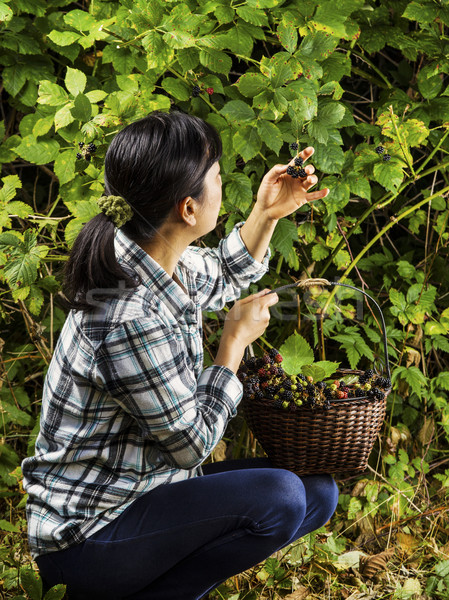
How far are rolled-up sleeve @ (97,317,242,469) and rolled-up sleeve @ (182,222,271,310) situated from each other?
1.30 ft

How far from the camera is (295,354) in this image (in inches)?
64.3

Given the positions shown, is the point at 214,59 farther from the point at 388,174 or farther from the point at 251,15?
the point at 388,174

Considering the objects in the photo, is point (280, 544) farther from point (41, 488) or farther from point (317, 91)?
point (317, 91)

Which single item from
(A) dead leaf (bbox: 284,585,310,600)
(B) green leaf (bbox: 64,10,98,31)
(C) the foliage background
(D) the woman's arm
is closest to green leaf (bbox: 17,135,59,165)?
(C) the foliage background

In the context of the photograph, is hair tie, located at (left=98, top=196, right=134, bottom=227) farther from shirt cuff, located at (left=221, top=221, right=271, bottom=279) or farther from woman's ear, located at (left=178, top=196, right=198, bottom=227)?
shirt cuff, located at (left=221, top=221, right=271, bottom=279)

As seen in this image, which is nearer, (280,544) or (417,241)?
(280,544)

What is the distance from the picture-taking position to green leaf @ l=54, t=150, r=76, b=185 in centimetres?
186

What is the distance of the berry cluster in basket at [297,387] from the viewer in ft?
4.70

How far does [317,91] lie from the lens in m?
1.74

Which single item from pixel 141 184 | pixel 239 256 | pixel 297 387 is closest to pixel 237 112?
pixel 239 256

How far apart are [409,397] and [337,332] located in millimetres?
394

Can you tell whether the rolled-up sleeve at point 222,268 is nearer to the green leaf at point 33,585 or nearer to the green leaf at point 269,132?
the green leaf at point 269,132

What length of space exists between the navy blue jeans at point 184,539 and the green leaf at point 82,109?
0.93 meters

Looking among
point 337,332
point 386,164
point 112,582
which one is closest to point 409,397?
point 337,332
